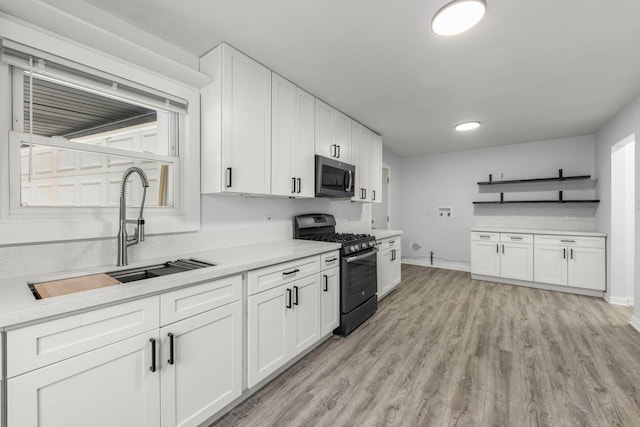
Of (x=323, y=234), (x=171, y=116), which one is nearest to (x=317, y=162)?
(x=323, y=234)

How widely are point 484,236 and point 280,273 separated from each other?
4.14 m

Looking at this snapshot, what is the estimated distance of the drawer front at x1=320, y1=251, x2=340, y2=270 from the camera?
239cm

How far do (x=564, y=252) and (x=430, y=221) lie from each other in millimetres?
2261

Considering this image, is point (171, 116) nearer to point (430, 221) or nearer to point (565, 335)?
point (565, 335)

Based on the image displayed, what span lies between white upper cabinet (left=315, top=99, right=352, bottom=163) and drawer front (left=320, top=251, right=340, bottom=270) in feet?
3.71

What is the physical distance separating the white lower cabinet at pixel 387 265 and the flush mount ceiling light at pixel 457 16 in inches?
94.5

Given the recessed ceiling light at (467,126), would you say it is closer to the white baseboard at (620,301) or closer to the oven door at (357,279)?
the oven door at (357,279)

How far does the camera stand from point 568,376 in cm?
204

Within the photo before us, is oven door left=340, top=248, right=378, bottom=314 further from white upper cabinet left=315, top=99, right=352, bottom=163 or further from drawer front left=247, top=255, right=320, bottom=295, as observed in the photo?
white upper cabinet left=315, top=99, right=352, bottom=163

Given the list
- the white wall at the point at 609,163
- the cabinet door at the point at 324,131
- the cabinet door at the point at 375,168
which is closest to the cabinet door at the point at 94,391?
the cabinet door at the point at 324,131

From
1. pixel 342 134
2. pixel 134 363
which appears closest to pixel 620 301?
pixel 342 134

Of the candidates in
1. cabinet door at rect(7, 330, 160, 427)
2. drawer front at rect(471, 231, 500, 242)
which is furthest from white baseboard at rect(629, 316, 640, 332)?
cabinet door at rect(7, 330, 160, 427)

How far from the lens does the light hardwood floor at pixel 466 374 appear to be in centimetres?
165

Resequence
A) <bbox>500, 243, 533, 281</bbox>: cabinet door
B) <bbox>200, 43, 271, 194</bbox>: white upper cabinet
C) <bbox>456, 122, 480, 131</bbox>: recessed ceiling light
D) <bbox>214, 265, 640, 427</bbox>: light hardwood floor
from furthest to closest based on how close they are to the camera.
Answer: <bbox>500, 243, 533, 281</bbox>: cabinet door, <bbox>456, 122, 480, 131</bbox>: recessed ceiling light, <bbox>200, 43, 271, 194</bbox>: white upper cabinet, <bbox>214, 265, 640, 427</bbox>: light hardwood floor
